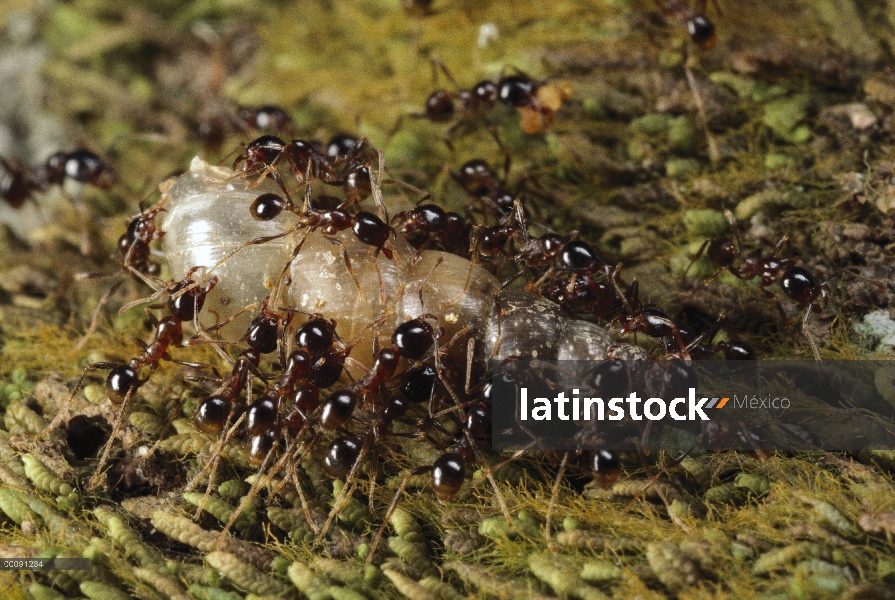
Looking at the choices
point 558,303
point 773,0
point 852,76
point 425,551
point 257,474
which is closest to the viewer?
point 425,551

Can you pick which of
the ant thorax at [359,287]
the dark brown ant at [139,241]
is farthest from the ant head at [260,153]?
the dark brown ant at [139,241]

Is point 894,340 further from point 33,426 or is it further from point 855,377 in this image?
point 33,426

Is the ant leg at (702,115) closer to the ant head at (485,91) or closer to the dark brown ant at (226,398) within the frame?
the ant head at (485,91)

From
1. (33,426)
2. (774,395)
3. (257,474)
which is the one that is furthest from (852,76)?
(33,426)

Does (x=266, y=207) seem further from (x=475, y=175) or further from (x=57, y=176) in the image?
(x=57, y=176)

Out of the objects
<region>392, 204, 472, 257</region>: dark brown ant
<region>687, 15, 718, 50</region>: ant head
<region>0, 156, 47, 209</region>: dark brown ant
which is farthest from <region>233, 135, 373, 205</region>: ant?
<region>0, 156, 47, 209</region>: dark brown ant

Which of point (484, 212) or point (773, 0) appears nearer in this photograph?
point (484, 212)
